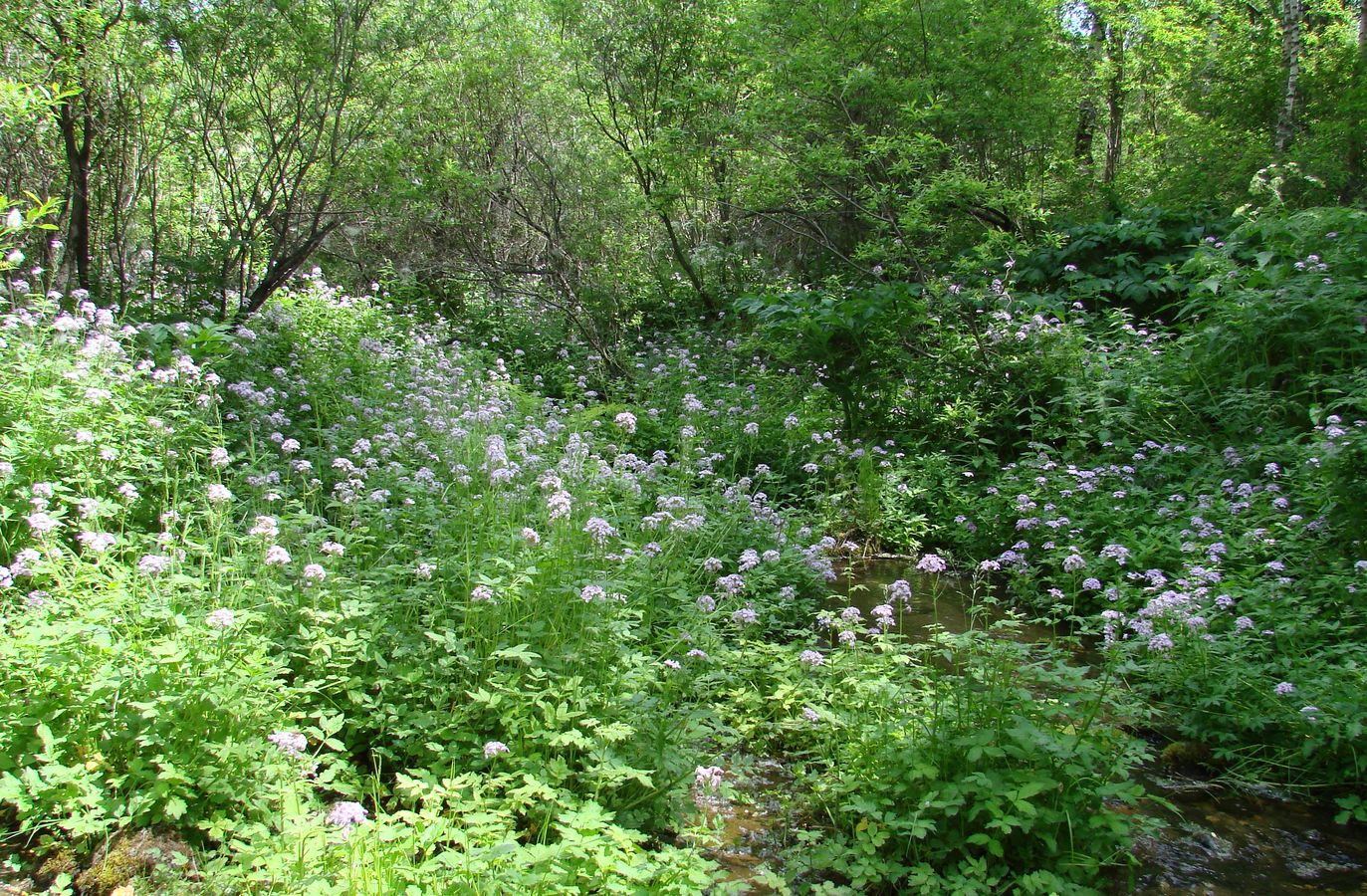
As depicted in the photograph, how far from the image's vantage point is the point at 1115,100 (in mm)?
14836

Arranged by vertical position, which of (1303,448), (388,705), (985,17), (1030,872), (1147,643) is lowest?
(1030,872)

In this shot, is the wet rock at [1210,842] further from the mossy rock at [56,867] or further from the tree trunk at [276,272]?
the tree trunk at [276,272]

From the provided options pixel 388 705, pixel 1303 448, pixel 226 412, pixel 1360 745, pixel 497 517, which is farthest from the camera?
pixel 226 412

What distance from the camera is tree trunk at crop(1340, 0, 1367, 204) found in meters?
9.89

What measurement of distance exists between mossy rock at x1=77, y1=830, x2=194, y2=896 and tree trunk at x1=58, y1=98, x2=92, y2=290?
7058 mm

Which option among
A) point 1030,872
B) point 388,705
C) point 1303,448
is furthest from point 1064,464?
point 388,705

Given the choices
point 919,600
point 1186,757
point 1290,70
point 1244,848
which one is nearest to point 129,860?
point 1244,848

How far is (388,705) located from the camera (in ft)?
10.0

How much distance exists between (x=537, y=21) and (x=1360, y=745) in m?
12.2

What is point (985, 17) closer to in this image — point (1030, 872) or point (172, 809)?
point (1030, 872)

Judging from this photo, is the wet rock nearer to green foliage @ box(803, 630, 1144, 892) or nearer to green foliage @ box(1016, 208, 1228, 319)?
green foliage @ box(803, 630, 1144, 892)

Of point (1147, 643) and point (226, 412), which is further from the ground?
point (226, 412)

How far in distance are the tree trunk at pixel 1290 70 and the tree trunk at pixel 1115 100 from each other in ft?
10.4

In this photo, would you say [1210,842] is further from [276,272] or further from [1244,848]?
[276,272]
